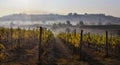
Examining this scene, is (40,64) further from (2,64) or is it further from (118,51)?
(118,51)

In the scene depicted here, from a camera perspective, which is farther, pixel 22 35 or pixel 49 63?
pixel 22 35

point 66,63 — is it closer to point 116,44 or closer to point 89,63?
point 89,63

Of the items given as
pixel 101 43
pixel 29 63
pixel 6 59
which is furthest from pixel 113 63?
pixel 101 43

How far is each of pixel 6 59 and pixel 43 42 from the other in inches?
740

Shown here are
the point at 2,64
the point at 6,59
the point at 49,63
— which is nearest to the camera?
the point at 2,64

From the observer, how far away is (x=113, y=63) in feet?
118

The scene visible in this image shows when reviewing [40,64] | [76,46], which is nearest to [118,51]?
[76,46]

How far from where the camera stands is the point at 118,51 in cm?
5103

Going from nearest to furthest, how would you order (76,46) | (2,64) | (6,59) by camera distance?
(2,64) < (6,59) < (76,46)

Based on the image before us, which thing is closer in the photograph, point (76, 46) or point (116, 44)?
point (76, 46)

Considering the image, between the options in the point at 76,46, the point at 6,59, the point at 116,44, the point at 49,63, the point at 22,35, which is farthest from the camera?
the point at 22,35

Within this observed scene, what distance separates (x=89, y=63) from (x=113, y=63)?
353 cm

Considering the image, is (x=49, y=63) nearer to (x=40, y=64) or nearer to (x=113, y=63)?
(x=40, y=64)

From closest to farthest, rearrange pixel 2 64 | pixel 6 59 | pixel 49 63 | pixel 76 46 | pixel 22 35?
pixel 2 64 < pixel 49 63 < pixel 6 59 < pixel 76 46 < pixel 22 35
